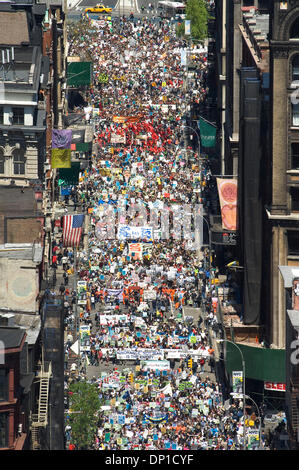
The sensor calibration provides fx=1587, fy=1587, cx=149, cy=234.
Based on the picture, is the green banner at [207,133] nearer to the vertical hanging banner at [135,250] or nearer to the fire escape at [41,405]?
the vertical hanging banner at [135,250]

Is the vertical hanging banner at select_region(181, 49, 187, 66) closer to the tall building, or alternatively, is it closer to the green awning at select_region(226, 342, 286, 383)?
the tall building

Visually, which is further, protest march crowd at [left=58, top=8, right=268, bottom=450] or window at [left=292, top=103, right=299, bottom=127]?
window at [left=292, top=103, right=299, bottom=127]

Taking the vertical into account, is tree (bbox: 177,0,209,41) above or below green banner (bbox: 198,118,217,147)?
above

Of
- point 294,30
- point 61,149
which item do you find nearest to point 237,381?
point 294,30

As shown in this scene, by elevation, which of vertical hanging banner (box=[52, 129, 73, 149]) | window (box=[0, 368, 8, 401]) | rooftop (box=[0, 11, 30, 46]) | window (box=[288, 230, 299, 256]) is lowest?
window (box=[0, 368, 8, 401])

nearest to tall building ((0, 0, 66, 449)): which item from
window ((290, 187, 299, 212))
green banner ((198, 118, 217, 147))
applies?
green banner ((198, 118, 217, 147))

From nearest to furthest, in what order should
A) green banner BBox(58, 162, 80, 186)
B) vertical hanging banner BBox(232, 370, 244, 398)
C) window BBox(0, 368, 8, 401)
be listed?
window BBox(0, 368, 8, 401) → vertical hanging banner BBox(232, 370, 244, 398) → green banner BBox(58, 162, 80, 186)

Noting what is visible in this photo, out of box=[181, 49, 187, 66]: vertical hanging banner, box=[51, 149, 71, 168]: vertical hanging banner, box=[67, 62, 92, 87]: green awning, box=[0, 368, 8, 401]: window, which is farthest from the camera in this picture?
box=[181, 49, 187, 66]: vertical hanging banner

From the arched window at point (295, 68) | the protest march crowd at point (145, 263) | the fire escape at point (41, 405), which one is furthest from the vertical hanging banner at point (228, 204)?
the fire escape at point (41, 405)
